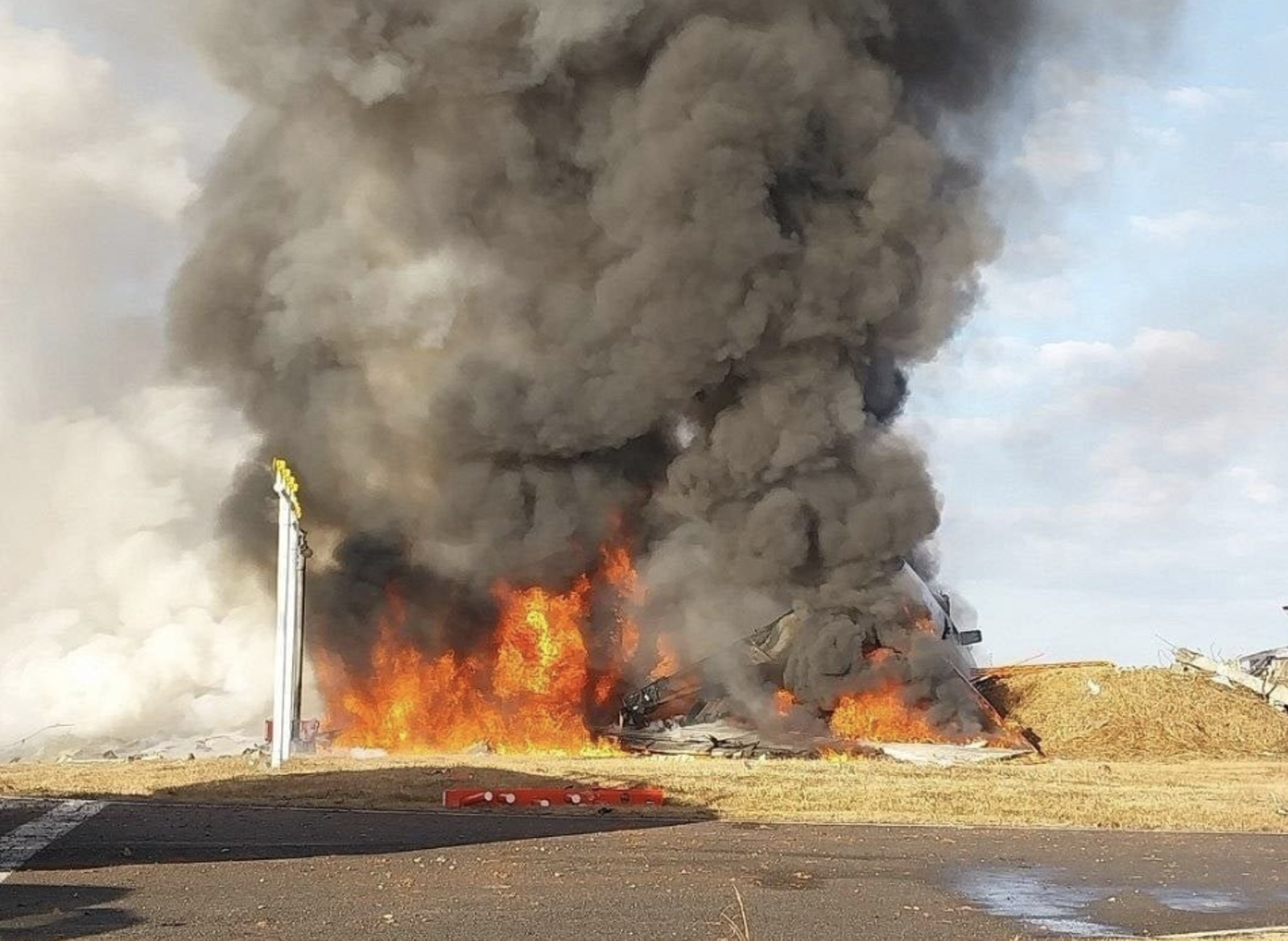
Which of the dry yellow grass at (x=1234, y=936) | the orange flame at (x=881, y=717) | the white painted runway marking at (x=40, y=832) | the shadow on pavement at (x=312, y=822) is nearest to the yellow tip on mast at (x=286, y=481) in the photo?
the shadow on pavement at (x=312, y=822)

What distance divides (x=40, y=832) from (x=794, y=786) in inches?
500

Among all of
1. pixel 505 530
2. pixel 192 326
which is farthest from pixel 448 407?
pixel 192 326

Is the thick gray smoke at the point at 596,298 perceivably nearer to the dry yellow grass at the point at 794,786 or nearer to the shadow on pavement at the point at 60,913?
the dry yellow grass at the point at 794,786

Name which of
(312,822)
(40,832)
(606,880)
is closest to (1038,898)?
(606,880)

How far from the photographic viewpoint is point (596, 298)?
39.4 m

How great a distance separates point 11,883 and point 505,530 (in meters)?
25.5

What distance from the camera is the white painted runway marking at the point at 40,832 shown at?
1531 cm

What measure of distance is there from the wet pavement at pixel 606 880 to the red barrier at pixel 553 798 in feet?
5.68

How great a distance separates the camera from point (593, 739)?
3788 cm

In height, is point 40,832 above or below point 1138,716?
below

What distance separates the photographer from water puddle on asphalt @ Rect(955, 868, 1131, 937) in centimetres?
1286

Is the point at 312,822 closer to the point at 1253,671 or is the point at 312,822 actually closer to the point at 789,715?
the point at 789,715

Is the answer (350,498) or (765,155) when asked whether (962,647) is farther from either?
(350,498)

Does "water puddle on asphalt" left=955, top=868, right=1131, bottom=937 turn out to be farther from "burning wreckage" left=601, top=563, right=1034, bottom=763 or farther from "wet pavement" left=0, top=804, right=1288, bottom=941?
"burning wreckage" left=601, top=563, right=1034, bottom=763
